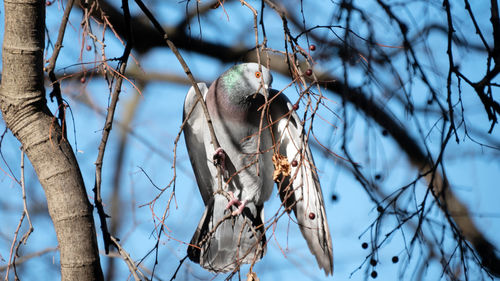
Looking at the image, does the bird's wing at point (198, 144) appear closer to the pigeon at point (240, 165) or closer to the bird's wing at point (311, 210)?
the pigeon at point (240, 165)

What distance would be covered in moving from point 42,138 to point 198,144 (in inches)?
42.8

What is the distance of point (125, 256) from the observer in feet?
5.12

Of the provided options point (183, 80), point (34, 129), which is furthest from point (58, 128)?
point (183, 80)

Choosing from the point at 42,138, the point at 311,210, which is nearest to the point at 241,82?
the point at 311,210

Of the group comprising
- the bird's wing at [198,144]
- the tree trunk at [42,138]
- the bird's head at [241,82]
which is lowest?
the tree trunk at [42,138]

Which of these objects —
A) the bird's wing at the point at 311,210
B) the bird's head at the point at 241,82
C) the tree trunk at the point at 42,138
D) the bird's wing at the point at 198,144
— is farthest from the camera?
the bird's wing at the point at 198,144

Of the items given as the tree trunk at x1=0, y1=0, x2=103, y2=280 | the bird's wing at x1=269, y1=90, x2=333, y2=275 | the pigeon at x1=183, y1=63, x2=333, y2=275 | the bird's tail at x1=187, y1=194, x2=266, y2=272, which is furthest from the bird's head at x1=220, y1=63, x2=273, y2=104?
the tree trunk at x1=0, y1=0, x2=103, y2=280

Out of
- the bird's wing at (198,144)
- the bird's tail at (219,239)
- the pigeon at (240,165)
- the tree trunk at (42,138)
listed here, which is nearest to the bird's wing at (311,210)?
the pigeon at (240,165)

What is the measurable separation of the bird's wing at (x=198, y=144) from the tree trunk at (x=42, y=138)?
38.2 inches

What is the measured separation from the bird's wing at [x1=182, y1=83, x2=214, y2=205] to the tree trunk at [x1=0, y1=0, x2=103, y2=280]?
0.97 meters

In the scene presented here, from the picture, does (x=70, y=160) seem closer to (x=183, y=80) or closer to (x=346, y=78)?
(x=346, y=78)

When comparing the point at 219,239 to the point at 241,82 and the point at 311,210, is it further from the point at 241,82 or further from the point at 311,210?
the point at 241,82

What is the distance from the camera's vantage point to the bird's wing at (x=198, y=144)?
2592 mm

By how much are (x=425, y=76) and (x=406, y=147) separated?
1.38 meters
